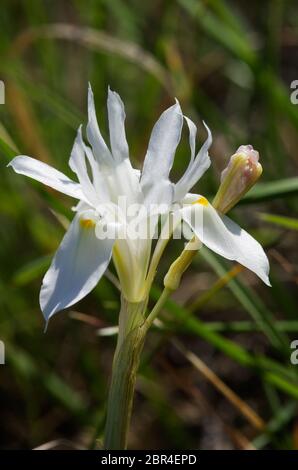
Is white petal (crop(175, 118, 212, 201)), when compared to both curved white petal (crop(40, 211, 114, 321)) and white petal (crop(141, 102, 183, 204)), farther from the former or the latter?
curved white petal (crop(40, 211, 114, 321))

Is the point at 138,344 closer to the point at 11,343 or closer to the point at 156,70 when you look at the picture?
the point at 11,343

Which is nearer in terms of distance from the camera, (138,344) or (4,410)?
(138,344)

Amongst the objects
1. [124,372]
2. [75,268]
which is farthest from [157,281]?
[75,268]

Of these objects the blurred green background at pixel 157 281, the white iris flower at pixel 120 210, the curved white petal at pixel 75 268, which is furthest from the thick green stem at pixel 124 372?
the blurred green background at pixel 157 281

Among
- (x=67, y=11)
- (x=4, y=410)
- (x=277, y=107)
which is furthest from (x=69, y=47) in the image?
(x=4, y=410)

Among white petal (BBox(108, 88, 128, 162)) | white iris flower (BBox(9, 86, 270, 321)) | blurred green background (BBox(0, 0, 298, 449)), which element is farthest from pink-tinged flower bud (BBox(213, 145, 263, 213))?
blurred green background (BBox(0, 0, 298, 449))

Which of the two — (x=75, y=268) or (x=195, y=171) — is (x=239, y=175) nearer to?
(x=195, y=171)
